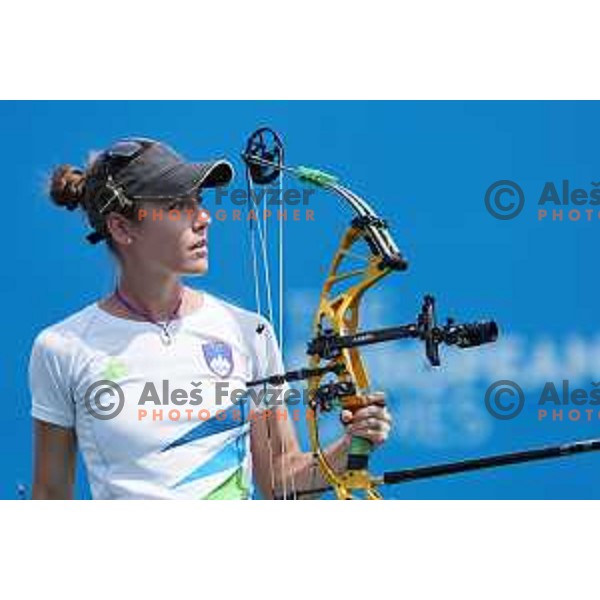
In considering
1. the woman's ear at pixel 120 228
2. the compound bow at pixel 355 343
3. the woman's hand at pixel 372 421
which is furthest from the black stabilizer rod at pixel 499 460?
the woman's ear at pixel 120 228

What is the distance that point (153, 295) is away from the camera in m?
2.59

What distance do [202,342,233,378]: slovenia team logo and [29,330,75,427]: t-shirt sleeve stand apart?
318mm

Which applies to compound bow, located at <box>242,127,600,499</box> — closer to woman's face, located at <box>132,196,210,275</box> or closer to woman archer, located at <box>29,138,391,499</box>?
woman archer, located at <box>29,138,391,499</box>

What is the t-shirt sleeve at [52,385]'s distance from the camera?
2.46m

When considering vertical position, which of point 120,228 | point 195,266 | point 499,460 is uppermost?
point 120,228

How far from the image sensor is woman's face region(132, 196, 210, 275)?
8.26ft

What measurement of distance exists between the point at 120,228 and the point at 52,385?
1.32 ft

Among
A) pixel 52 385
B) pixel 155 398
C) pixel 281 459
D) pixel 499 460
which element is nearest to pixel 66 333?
pixel 52 385

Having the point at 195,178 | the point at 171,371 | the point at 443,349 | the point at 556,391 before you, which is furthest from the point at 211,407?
the point at 556,391

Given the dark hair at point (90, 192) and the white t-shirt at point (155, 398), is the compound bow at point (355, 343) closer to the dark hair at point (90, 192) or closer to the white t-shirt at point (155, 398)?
the white t-shirt at point (155, 398)

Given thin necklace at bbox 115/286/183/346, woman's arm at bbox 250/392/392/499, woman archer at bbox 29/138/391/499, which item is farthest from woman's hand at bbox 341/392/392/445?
thin necklace at bbox 115/286/183/346

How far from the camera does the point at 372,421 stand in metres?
2.37

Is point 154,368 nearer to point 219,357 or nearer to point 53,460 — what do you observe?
point 219,357

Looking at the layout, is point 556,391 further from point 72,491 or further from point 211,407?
point 72,491
